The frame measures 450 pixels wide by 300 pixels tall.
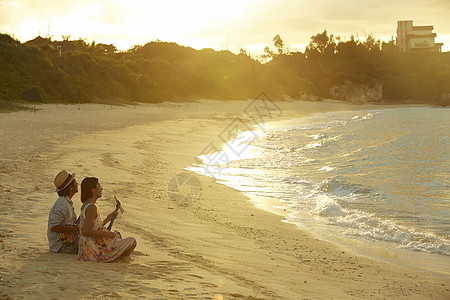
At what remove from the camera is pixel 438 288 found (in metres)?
5.62

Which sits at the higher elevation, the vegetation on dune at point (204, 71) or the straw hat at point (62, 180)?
the vegetation on dune at point (204, 71)

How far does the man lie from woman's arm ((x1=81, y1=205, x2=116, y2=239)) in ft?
0.97

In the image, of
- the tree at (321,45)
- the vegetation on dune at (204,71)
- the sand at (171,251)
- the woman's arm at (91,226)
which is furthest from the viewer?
the tree at (321,45)

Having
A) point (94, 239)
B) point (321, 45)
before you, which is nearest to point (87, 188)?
point (94, 239)

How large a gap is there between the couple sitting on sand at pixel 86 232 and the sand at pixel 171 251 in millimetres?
139

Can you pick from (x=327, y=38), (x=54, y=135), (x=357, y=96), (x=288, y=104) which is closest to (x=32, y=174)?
(x=54, y=135)

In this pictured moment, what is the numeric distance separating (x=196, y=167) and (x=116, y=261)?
9.01 meters

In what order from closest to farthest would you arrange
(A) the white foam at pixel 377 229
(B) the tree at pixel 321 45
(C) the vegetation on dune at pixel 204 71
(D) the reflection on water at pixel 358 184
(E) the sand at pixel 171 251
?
(E) the sand at pixel 171 251 → (A) the white foam at pixel 377 229 → (D) the reflection on water at pixel 358 184 → (C) the vegetation on dune at pixel 204 71 → (B) the tree at pixel 321 45

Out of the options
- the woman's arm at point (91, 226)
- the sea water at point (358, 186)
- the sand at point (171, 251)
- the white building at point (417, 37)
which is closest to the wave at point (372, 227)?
the sea water at point (358, 186)

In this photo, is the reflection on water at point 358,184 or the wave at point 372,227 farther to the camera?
the reflection on water at point 358,184

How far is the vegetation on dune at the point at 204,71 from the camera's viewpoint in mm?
34375

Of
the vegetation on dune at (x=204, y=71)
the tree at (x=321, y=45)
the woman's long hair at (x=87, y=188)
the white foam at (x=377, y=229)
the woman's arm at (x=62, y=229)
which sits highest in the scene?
the tree at (x=321, y=45)

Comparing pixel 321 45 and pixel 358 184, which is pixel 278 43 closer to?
pixel 321 45

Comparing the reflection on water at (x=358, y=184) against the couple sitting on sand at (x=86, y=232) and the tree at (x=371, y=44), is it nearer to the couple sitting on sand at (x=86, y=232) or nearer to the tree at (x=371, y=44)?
the couple sitting on sand at (x=86, y=232)
